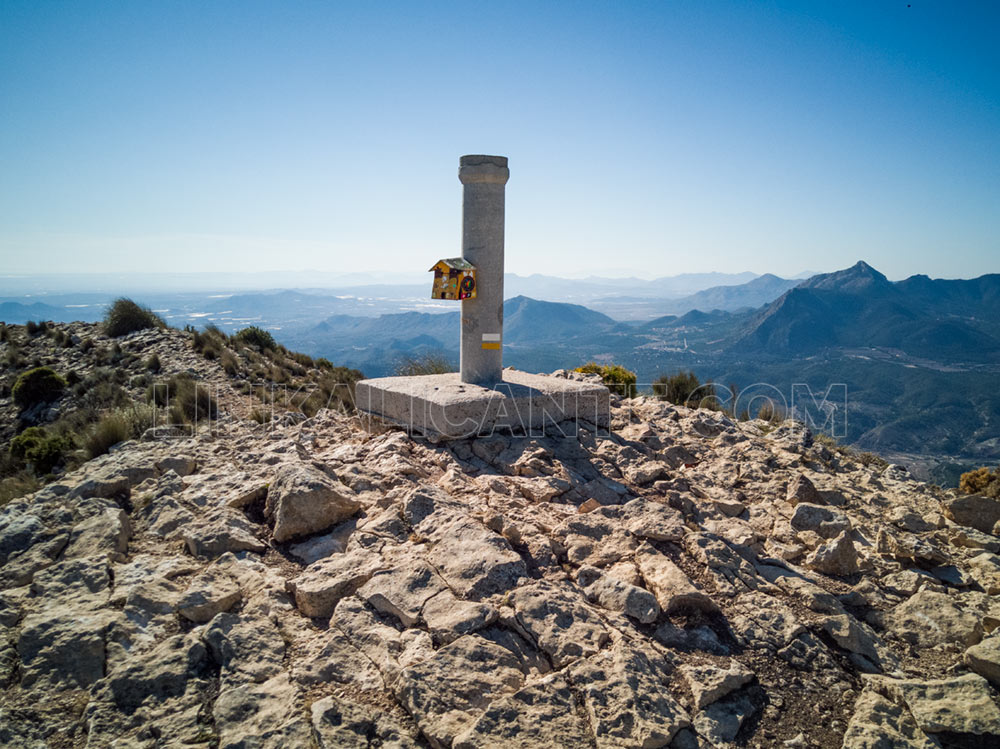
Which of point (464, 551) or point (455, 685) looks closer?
point (455, 685)

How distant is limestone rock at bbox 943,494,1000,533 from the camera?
5.97 metres

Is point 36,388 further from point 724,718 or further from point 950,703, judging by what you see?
point 950,703

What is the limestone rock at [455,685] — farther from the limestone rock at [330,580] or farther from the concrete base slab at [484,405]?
the concrete base slab at [484,405]

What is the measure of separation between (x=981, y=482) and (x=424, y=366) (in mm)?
9379

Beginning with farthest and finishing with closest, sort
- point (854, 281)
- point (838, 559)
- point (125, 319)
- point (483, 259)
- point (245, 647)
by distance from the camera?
point (854, 281)
point (125, 319)
point (483, 259)
point (838, 559)
point (245, 647)

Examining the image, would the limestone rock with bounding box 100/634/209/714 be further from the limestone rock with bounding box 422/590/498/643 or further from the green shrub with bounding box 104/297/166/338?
the green shrub with bounding box 104/297/166/338

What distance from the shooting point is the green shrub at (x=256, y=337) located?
636 inches

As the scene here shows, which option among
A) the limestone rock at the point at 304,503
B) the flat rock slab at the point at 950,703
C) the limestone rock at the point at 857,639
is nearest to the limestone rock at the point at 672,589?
the limestone rock at the point at 857,639

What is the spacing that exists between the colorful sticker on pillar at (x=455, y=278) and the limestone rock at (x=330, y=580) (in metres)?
4.02

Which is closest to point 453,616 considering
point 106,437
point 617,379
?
point 106,437

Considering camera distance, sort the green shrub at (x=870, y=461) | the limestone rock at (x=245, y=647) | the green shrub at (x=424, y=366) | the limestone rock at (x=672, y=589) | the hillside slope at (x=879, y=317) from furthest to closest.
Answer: the hillside slope at (x=879, y=317), the green shrub at (x=424, y=366), the green shrub at (x=870, y=461), the limestone rock at (x=672, y=589), the limestone rock at (x=245, y=647)

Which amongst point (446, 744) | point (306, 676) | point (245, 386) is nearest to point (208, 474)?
point (306, 676)

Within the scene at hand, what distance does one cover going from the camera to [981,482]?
7.88 meters

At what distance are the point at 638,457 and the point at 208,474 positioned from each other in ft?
16.3
